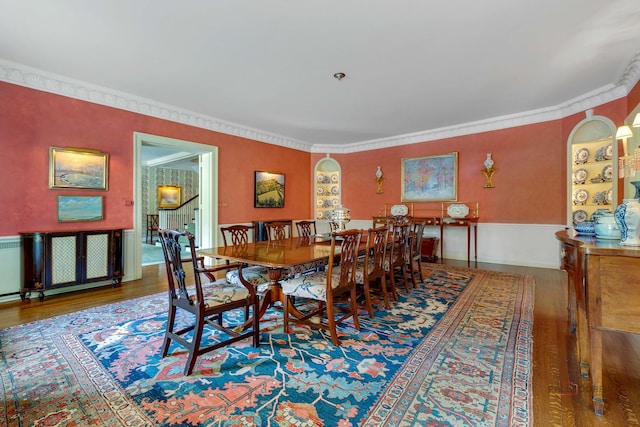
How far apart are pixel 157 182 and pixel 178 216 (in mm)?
1434

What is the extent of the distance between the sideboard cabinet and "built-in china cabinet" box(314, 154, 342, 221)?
4667 millimetres

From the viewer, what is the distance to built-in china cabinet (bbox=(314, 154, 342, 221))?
772cm

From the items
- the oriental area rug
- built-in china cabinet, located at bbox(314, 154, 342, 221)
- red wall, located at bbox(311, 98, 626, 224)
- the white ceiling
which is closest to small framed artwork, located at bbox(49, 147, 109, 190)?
the white ceiling

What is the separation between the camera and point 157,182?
1001 cm

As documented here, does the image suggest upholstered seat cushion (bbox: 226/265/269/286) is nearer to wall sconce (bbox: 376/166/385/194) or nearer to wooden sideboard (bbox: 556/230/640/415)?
wooden sideboard (bbox: 556/230/640/415)

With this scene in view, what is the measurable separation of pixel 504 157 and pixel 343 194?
365cm

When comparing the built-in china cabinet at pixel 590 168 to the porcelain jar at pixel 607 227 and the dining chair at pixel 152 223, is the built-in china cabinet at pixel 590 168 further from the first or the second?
the dining chair at pixel 152 223

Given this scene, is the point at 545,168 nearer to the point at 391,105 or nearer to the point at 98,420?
the point at 391,105

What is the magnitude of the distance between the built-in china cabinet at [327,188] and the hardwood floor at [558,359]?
4547 millimetres

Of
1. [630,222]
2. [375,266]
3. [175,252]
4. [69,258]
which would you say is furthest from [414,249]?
[69,258]

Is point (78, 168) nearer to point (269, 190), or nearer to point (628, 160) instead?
point (269, 190)

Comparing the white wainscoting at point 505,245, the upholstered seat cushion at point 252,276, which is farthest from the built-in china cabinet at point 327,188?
the upholstered seat cushion at point 252,276

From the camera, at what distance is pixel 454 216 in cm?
587

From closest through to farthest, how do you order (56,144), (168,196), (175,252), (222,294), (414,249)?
(175,252)
(222,294)
(56,144)
(414,249)
(168,196)
